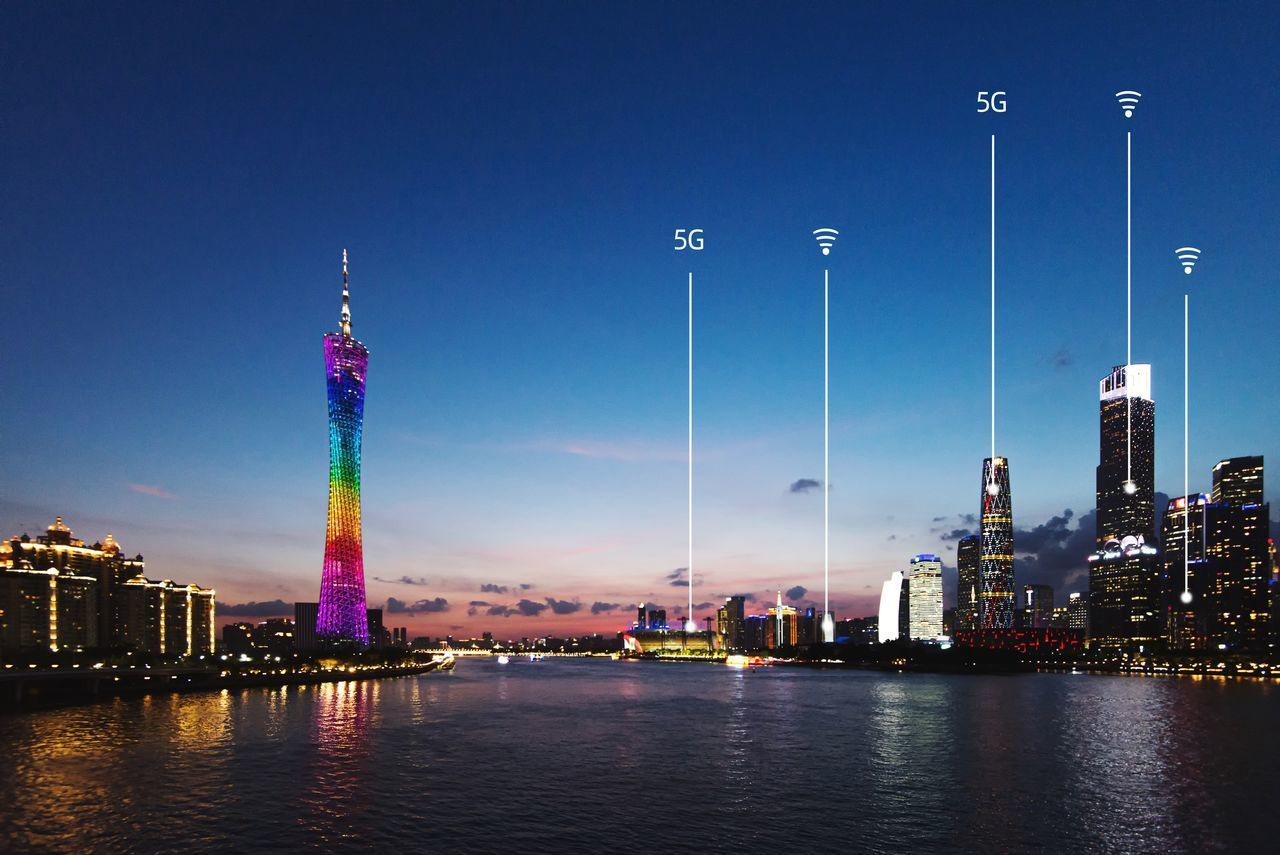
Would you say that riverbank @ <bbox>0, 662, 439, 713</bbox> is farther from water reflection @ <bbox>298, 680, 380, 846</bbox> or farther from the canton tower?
water reflection @ <bbox>298, 680, 380, 846</bbox>

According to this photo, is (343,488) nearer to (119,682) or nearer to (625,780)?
(119,682)

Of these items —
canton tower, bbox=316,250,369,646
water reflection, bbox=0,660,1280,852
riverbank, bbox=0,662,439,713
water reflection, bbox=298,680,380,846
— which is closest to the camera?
water reflection, bbox=0,660,1280,852

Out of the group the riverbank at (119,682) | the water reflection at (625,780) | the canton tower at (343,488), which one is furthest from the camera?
the canton tower at (343,488)

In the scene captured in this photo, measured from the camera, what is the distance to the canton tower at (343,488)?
476 ft

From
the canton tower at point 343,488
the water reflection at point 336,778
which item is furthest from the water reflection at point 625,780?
the canton tower at point 343,488

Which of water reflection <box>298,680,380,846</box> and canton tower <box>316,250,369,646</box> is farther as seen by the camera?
canton tower <box>316,250,369,646</box>

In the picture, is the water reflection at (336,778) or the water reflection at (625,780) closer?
the water reflection at (625,780)

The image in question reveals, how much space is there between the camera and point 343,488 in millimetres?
144875

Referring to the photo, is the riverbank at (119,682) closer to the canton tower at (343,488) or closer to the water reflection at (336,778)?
the canton tower at (343,488)

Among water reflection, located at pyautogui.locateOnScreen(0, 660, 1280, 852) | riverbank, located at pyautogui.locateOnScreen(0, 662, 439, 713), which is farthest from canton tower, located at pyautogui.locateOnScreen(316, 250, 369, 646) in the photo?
water reflection, located at pyautogui.locateOnScreen(0, 660, 1280, 852)

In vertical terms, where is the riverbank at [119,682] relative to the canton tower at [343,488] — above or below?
below

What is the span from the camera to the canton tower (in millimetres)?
145125

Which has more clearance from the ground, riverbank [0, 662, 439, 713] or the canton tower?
the canton tower

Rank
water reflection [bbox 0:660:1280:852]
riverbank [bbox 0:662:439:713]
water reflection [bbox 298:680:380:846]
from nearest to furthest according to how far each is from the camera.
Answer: water reflection [bbox 0:660:1280:852], water reflection [bbox 298:680:380:846], riverbank [bbox 0:662:439:713]
